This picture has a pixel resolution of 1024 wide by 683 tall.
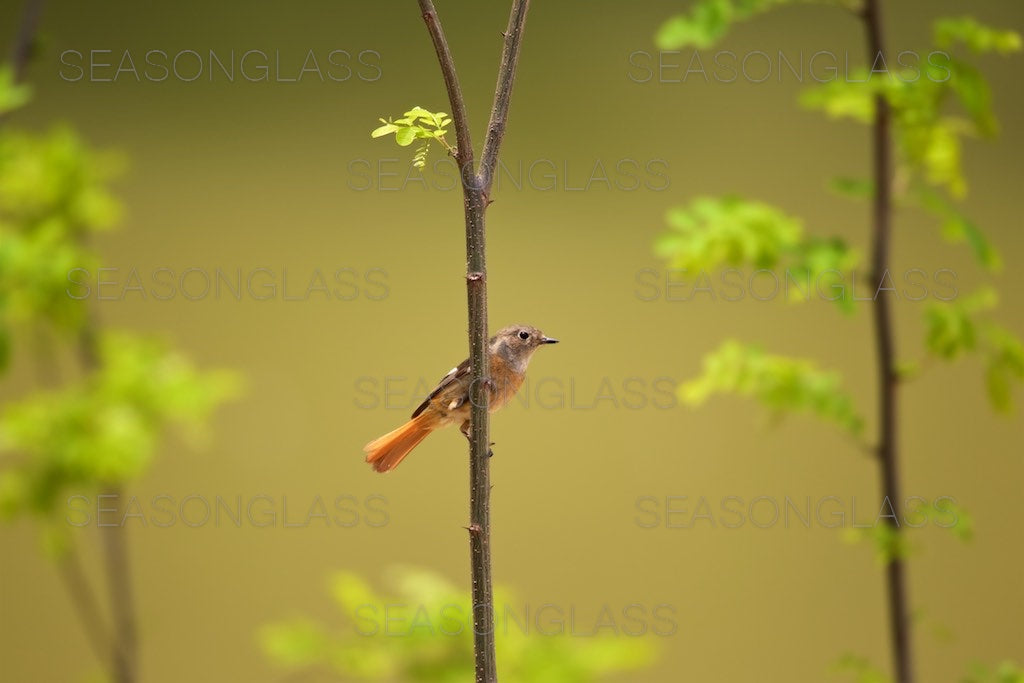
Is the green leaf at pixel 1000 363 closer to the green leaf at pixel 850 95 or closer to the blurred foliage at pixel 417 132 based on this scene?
the green leaf at pixel 850 95

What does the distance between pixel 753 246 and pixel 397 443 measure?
3.02 feet

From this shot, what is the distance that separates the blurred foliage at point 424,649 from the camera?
1628 millimetres

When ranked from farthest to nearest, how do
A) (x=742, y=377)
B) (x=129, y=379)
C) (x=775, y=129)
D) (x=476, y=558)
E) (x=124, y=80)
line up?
(x=775, y=129) < (x=124, y=80) < (x=129, y=379) < (x=742, y=377) < (x=476, y=558)

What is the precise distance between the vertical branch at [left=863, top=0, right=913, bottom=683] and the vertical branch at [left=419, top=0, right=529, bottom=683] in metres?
1.13

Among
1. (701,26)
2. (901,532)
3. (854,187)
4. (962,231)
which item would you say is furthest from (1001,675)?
(701,26)

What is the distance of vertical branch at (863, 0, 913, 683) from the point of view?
1521 millimetres

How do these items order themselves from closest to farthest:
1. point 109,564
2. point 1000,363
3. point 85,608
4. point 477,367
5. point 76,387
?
1. point 477,367
2. point 1000,363
3. point 76,387
4. point 109,564
5. point 85,608

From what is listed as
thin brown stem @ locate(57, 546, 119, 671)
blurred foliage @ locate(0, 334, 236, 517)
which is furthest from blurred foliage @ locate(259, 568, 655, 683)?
thin brown stem @ locate(57, 546, 119, 671)

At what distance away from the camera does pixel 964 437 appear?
3.00m

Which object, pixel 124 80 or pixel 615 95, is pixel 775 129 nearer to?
pixel 615 95

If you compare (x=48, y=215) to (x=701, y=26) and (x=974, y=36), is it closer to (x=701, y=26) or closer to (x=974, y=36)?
(x=701, y=26)

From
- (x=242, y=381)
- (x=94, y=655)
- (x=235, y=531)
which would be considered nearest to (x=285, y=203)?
(x=242, y=381)

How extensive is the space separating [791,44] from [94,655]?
8.33 feet

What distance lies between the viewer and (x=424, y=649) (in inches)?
66.3
